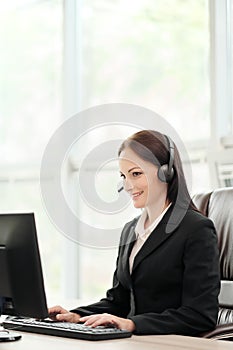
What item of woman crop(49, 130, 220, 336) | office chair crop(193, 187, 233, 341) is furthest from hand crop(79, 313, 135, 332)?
office chair crop(193, 187, 233, 341)

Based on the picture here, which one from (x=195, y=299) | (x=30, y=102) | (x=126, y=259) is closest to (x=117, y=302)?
(x=126, y=259)

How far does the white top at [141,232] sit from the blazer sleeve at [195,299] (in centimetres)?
17

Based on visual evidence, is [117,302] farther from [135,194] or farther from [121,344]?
[121,344]

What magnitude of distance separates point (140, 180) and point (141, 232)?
254 millimetres

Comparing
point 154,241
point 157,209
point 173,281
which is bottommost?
point 173,281

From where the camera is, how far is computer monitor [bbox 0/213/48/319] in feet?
6.68

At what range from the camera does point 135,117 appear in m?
2.53

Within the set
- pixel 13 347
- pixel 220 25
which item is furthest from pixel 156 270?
pixel 220 25

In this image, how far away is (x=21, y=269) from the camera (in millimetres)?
2066

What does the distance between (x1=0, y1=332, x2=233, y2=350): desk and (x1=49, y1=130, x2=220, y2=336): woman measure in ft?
0.50

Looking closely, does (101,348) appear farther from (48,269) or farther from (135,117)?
(48,269)

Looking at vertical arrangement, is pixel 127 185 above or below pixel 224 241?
above

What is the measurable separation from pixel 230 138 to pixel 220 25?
25.1 inches

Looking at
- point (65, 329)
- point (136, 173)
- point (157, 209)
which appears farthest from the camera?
point (157, 209)
